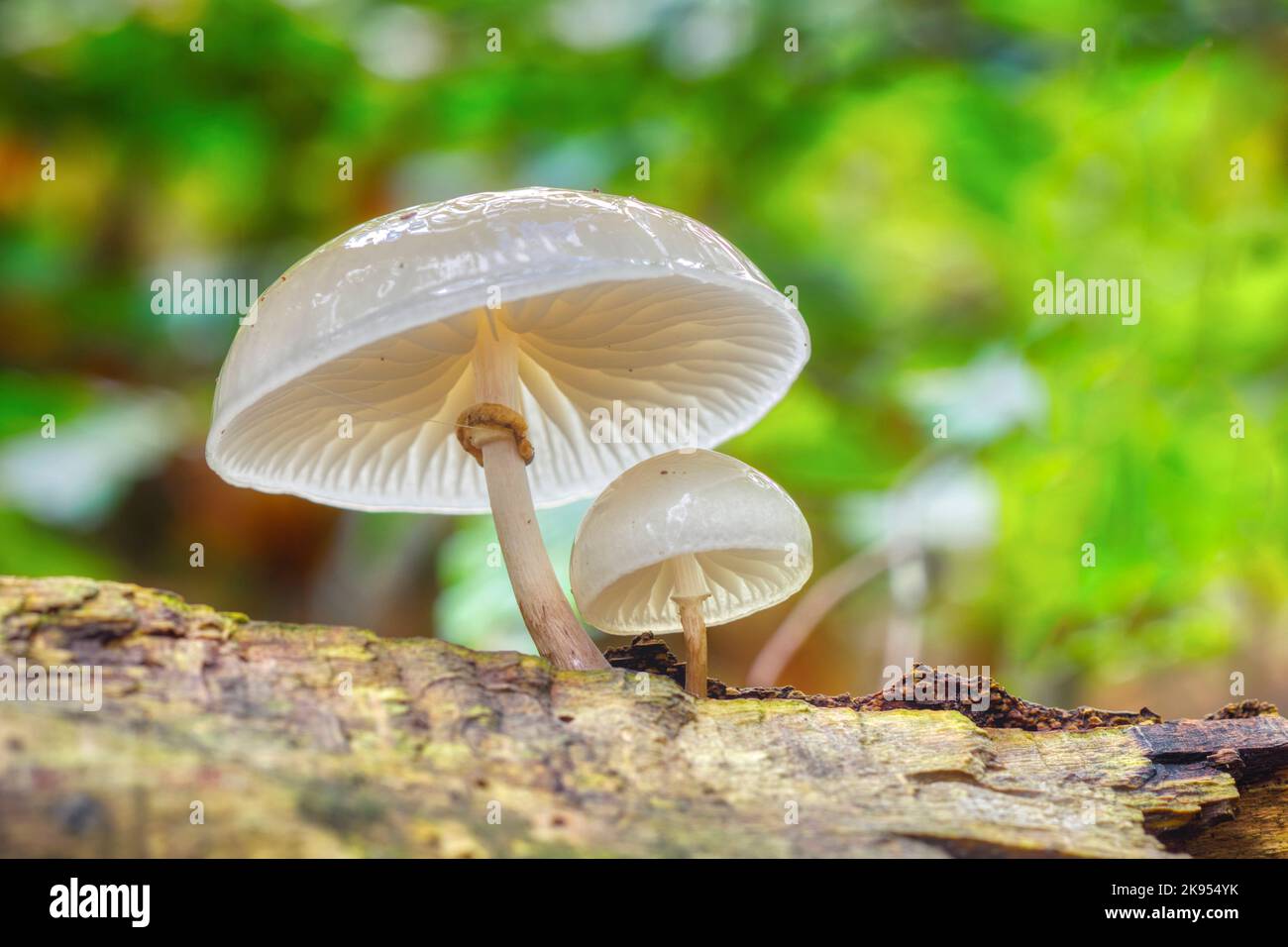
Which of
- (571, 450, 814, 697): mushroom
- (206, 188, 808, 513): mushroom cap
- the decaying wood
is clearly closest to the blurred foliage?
(206, 188, 808, 513): mushroom cap

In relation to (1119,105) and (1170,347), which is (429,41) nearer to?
(1119,105)

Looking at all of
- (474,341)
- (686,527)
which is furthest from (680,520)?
(474,341)

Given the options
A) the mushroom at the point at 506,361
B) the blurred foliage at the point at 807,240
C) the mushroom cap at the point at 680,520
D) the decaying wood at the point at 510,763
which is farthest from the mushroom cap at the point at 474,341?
the blurred foliage at the point at 807,240

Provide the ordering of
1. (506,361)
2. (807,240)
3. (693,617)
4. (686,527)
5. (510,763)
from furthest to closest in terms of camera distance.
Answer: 1. (807,240)
2. (506,361)
3. (693,617)
4. (686,527)
5. (510,763)

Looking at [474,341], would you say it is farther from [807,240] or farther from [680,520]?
[807,240]
